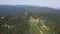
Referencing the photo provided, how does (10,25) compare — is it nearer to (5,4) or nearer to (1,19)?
(1,19)

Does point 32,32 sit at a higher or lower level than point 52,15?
lower

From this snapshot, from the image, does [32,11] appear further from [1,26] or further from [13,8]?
[1,26]

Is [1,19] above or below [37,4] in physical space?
below

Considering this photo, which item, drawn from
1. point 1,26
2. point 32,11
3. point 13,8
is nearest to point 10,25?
point 1,26

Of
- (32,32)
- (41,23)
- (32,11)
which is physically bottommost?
(32,32)

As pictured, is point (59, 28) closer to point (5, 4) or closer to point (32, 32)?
point (32, 32)

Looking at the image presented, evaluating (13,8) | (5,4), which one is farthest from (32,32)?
(5,4)
